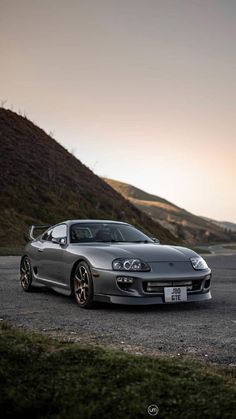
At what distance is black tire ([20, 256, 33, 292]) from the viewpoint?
35.2 feet

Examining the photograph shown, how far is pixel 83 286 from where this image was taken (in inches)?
344

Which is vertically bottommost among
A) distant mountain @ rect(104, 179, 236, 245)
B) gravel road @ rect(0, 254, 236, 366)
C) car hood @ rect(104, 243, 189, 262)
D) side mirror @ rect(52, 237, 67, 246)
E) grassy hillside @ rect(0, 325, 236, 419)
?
gravel road @ rect(0, 254, 236, 366)

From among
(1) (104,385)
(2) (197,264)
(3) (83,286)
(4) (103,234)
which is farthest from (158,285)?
(1) (104,385)

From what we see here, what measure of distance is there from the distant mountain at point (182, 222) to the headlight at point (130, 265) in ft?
194

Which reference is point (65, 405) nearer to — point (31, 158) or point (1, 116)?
point (31, 158)

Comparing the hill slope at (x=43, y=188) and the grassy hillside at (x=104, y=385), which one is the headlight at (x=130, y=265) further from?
the hill slope at (x=43, y=188)

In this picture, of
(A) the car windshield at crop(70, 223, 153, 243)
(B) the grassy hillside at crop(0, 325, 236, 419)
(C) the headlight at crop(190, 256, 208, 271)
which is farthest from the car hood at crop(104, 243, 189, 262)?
(B) the grassy hillside at crop(0, 325, 236, 419)

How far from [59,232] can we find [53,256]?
1.67 feet

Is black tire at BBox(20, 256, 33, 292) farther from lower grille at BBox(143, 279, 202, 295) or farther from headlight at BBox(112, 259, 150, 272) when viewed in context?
lower grille at BBox(143, 279, 202, 295)

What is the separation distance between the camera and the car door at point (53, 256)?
31.1 ft

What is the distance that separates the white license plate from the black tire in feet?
10.9

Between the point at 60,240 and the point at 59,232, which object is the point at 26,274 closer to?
the point at 59,232

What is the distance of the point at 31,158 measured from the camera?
51.5 m

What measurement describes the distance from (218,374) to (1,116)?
2122 inches
